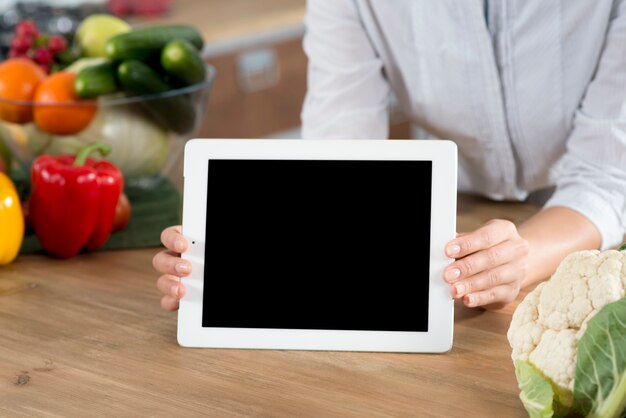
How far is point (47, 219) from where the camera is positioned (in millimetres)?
1425

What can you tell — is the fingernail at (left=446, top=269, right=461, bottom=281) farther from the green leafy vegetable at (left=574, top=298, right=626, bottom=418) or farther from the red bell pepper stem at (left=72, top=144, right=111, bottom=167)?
the red bell pepper stem at (left=72, top=144, right=111, bottom=167)

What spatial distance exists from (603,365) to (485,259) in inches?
12.2

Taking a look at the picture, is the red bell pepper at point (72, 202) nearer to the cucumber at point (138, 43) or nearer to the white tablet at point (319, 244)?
the cucumber at point (138, 43)

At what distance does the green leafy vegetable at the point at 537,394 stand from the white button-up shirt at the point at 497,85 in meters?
0.53

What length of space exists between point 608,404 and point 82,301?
2.27 feet

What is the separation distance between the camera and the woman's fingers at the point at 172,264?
3.61 feet

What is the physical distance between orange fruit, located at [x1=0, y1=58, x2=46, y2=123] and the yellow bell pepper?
0.17m

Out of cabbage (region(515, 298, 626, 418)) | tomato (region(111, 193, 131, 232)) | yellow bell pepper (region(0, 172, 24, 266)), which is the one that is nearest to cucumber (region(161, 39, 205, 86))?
tomato (region(111, 193, 131, 232))

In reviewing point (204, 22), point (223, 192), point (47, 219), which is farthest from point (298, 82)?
point (223, 192)

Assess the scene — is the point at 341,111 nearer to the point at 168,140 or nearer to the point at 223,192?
the point at 168,140

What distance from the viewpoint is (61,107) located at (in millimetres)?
1539

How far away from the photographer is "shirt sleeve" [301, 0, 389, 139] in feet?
5.32

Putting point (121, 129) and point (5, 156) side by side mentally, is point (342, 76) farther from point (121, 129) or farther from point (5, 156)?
point (5, 156)

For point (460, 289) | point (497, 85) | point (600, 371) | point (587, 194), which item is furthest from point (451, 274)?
point (497, 85)
